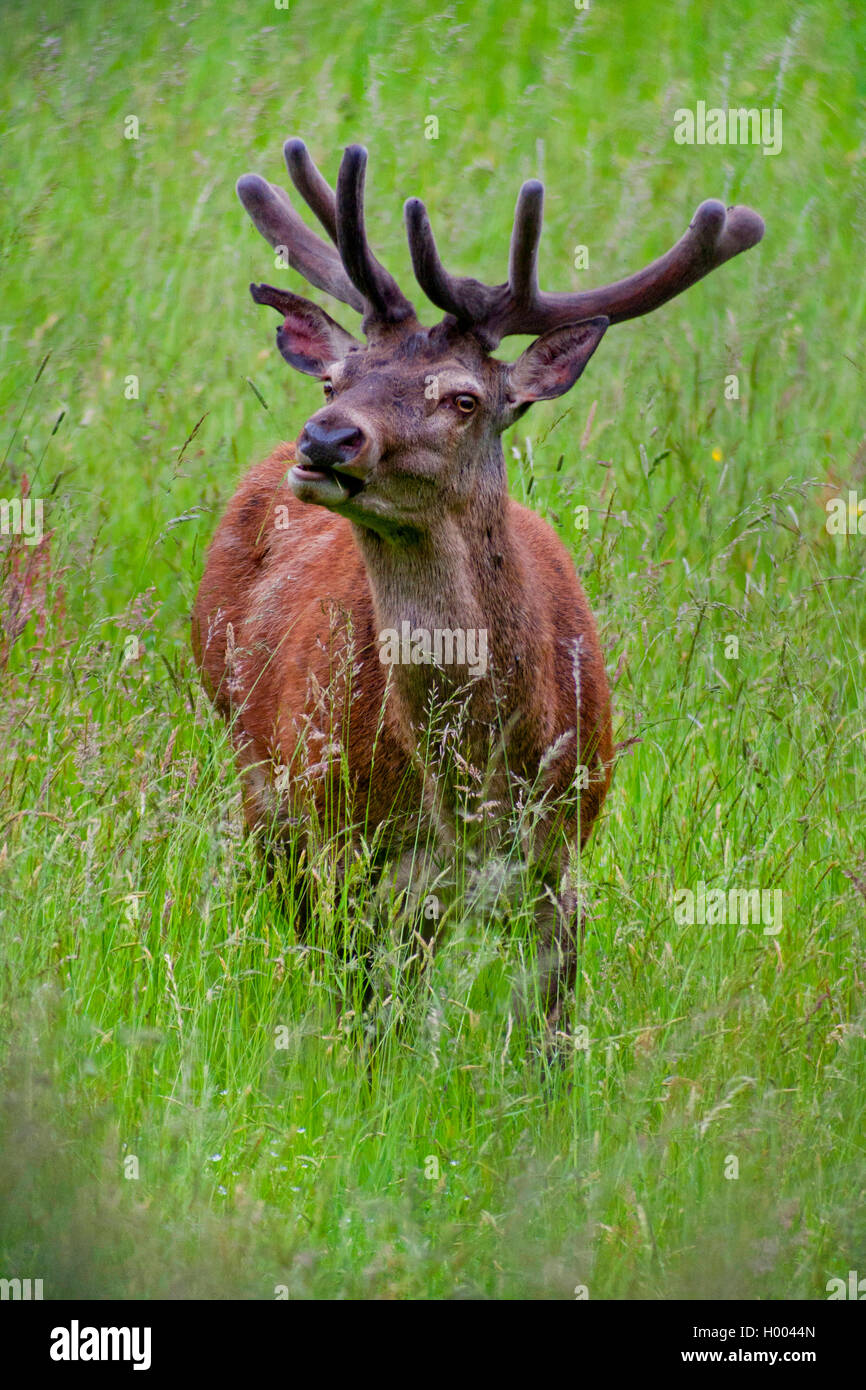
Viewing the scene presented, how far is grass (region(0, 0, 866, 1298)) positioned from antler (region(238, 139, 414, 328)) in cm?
60

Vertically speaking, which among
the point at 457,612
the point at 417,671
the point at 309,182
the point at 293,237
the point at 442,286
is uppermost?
the point at 309,182

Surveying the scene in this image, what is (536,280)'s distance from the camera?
14.9 feet

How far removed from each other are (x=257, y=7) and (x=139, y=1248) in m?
8.20

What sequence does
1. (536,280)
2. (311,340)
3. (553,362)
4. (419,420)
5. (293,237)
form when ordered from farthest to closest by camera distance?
1. (293,237)
2. (311,340)
3. (553,362)
4. (536,280)
5. (419,420)

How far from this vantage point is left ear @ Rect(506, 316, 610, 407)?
4.59 metres

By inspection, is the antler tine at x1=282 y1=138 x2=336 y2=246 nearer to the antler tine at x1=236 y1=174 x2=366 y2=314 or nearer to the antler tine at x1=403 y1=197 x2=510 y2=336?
the antler tine at x1=236 y1=174 x2=366 y2=314

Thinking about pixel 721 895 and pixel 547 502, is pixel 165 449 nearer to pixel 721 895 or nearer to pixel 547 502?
pixel 547 502

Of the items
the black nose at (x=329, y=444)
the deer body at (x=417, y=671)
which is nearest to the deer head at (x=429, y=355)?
the black nose at (x=329, y=444)

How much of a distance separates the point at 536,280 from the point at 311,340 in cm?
76

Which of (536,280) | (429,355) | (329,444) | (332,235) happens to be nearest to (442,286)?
(429,355)

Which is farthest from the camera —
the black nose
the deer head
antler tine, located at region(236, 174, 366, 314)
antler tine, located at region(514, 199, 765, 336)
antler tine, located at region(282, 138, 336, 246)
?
antler tine, located at region(236, 174, 366, 314)

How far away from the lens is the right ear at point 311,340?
4.89 metres

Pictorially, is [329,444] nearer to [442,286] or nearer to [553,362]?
[442,286]

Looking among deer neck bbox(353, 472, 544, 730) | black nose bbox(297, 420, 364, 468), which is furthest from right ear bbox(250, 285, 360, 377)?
black nose bbox(297, 420, 364, 468)
